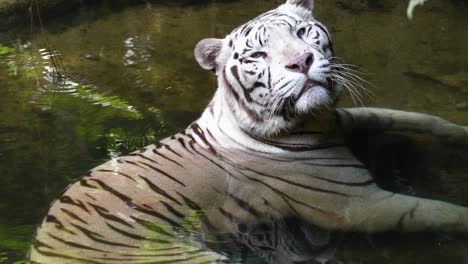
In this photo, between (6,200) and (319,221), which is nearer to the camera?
(319,221)

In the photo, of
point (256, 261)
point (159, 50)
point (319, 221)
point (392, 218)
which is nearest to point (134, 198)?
point (256, 261)

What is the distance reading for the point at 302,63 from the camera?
355cm

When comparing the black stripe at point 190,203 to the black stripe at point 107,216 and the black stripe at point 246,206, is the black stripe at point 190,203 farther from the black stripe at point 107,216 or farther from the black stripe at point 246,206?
the black stripe at point 107,216

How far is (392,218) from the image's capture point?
11.6 feet

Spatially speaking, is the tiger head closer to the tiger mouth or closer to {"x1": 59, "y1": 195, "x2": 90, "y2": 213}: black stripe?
the tiger mouth

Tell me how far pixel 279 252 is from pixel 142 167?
2.65ft

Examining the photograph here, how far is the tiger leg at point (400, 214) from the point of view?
3.46m

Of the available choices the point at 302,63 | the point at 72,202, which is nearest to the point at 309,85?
the point at 302,63

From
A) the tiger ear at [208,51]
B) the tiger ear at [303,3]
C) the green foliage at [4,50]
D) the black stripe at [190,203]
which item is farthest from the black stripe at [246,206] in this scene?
the green foliage at [4,50]

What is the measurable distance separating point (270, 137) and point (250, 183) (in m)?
0.28

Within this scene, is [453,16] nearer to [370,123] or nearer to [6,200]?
[370,123]

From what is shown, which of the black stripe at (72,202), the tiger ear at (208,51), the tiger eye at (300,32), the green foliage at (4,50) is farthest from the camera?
the green foliage at (4,50)

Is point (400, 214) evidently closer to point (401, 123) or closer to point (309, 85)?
point (309, 85)

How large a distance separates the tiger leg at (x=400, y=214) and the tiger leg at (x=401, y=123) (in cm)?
67
